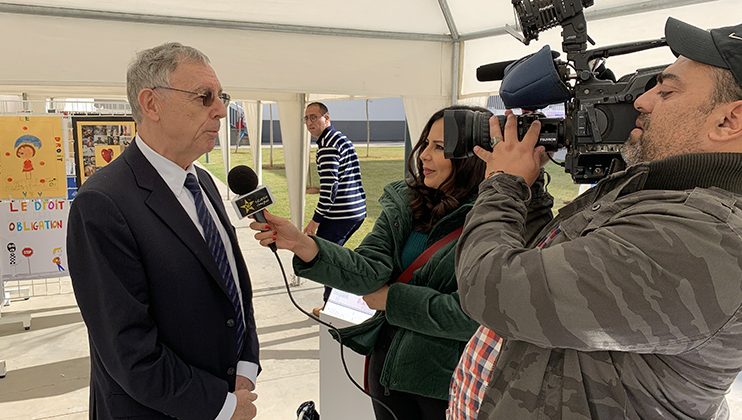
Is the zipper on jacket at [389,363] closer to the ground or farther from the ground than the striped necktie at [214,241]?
closer to the ground

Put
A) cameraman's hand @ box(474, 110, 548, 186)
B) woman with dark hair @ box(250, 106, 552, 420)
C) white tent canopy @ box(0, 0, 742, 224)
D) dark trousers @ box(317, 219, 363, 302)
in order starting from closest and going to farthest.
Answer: cameraman's hand @ box(474, 110, 548, 186), woman with dark hair @ box(250, 106, 552, 420), white tent canopy @ box(0, 0, 742, 224), dark trousers @ box(317, 219, 363, 302)

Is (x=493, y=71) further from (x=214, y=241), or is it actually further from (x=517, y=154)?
(x=214, y=241)

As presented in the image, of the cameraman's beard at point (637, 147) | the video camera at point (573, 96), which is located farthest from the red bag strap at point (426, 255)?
the cameraman's beard at point (637, 147)

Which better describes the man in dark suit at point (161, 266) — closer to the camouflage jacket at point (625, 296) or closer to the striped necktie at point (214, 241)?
the striped necktie at point (214, 241)

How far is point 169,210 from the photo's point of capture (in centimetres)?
134

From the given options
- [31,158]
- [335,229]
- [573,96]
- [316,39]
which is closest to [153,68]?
[573,96]

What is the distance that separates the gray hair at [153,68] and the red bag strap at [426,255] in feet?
2.92

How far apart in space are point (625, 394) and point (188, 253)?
1.05m

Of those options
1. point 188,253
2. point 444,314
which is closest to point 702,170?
point 444,314

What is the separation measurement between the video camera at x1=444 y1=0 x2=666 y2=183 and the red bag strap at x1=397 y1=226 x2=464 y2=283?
449 mm

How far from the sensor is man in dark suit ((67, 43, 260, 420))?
124 centimetres

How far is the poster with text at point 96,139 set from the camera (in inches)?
177

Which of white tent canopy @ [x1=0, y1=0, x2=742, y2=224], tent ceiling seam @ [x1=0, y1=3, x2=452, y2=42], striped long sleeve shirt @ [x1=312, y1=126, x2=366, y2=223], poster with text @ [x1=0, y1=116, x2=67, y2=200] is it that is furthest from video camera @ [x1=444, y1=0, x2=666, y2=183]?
poster with text @ [x1=0, y1=116, x2=67, y2=200]

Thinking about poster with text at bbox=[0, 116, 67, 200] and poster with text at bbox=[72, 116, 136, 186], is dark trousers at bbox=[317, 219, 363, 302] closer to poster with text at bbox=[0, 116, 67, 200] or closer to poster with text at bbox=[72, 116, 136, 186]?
poster with text at bbox=[72, 116, 136, 186]
